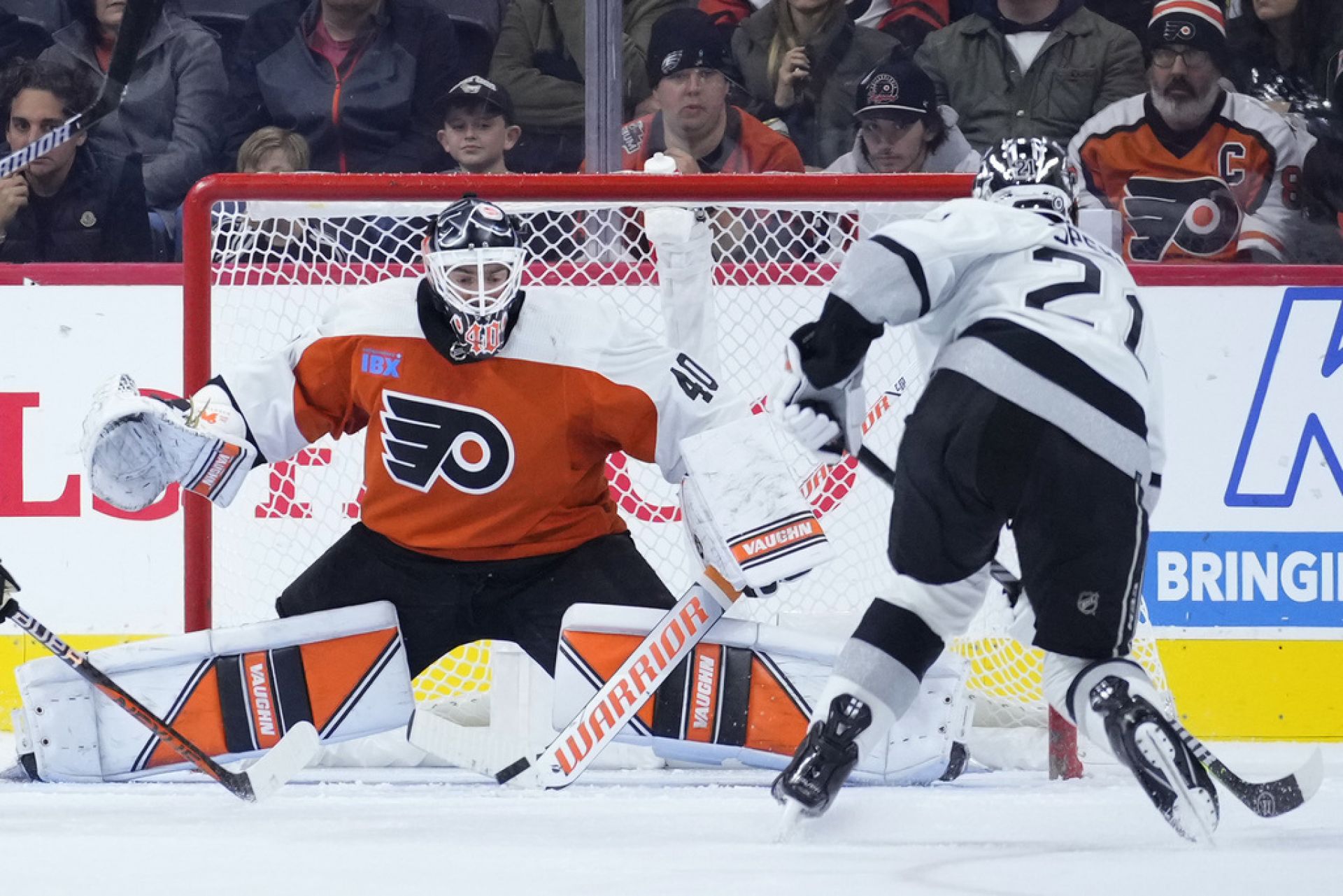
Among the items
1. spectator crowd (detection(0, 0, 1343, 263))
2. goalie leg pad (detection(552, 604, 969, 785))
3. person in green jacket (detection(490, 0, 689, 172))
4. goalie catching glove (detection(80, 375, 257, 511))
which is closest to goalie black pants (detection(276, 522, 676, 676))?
Answer: goalie leg pad (detection(552, 604, 969, 785))

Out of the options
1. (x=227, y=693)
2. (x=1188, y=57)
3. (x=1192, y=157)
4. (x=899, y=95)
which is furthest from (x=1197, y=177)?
(x=227, y=693)

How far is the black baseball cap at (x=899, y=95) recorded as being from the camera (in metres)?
3.70

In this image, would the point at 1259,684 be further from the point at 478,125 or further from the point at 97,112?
the point at 97,112

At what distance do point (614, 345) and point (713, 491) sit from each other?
12.5 inches

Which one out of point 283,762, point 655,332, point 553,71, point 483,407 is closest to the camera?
point 283,762

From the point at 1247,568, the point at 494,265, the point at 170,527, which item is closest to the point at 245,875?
the point at 494,265

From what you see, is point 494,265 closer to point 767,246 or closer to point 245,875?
point 767,246

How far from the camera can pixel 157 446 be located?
2.55 meters

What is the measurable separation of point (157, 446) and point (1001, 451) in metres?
1.34

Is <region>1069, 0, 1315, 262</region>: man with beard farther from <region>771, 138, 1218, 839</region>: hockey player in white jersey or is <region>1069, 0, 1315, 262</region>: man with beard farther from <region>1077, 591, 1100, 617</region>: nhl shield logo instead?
<region>1077, 591, 1100, 617</region>: nhl shield logo

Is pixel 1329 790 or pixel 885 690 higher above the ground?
pixel 885 690

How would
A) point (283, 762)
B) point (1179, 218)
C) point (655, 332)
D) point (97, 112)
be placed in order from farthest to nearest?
point (1179, 218) → point (97, 112) → point (655, 332) → point (283, 762)

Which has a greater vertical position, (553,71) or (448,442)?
(553,71)

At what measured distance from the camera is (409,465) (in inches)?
104
